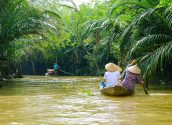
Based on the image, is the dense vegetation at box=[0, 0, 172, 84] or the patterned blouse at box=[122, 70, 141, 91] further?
the dense vegetation at box=[0, 0, 172, 84]

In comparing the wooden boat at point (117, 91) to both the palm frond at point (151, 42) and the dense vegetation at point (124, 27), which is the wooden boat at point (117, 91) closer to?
the dense vegetation at point (124, 27)

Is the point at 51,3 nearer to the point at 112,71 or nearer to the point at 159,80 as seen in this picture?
the point at 159,80

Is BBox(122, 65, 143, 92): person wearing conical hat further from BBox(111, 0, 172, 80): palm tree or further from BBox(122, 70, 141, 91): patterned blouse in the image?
BBox(111, 0, 172, 80): palm tree

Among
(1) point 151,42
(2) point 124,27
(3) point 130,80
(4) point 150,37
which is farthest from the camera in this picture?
(2) point 124,27

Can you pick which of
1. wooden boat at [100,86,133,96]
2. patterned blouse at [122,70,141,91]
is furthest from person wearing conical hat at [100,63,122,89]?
wooden boat at [100,86,133,96]

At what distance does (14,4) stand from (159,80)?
26.9 ft

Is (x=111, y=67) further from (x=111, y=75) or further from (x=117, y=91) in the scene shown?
(x=117, y=91)

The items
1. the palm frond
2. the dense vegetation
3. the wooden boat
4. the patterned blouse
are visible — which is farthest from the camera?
the palm frond

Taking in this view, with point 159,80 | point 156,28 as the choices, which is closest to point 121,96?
point 156,28

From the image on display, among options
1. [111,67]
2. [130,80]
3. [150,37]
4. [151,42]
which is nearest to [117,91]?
[130,80]

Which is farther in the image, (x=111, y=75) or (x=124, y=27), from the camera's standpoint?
(x=124, y=27)

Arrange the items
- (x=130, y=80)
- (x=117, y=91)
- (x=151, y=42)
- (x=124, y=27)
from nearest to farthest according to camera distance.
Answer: (x=117, y=91)
(x=130, y=80)
(x=151, y=42)
(x=124, y=27)

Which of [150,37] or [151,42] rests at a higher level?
[150,37]

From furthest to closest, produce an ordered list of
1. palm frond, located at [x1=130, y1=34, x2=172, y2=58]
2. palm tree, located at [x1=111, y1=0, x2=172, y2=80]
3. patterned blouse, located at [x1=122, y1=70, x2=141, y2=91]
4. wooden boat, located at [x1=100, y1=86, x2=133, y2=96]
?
palm frond, located at [x1=130, y1=34, x2=172, y2=58], palm tree, located at [x1=111, y1=0, x2=172, y2=80], patterned blouse, located at [x1=122, y1=70, x2=141, y2=91], wooden boat, located at [x1=100, y1=86, x2=133, y2=96]
